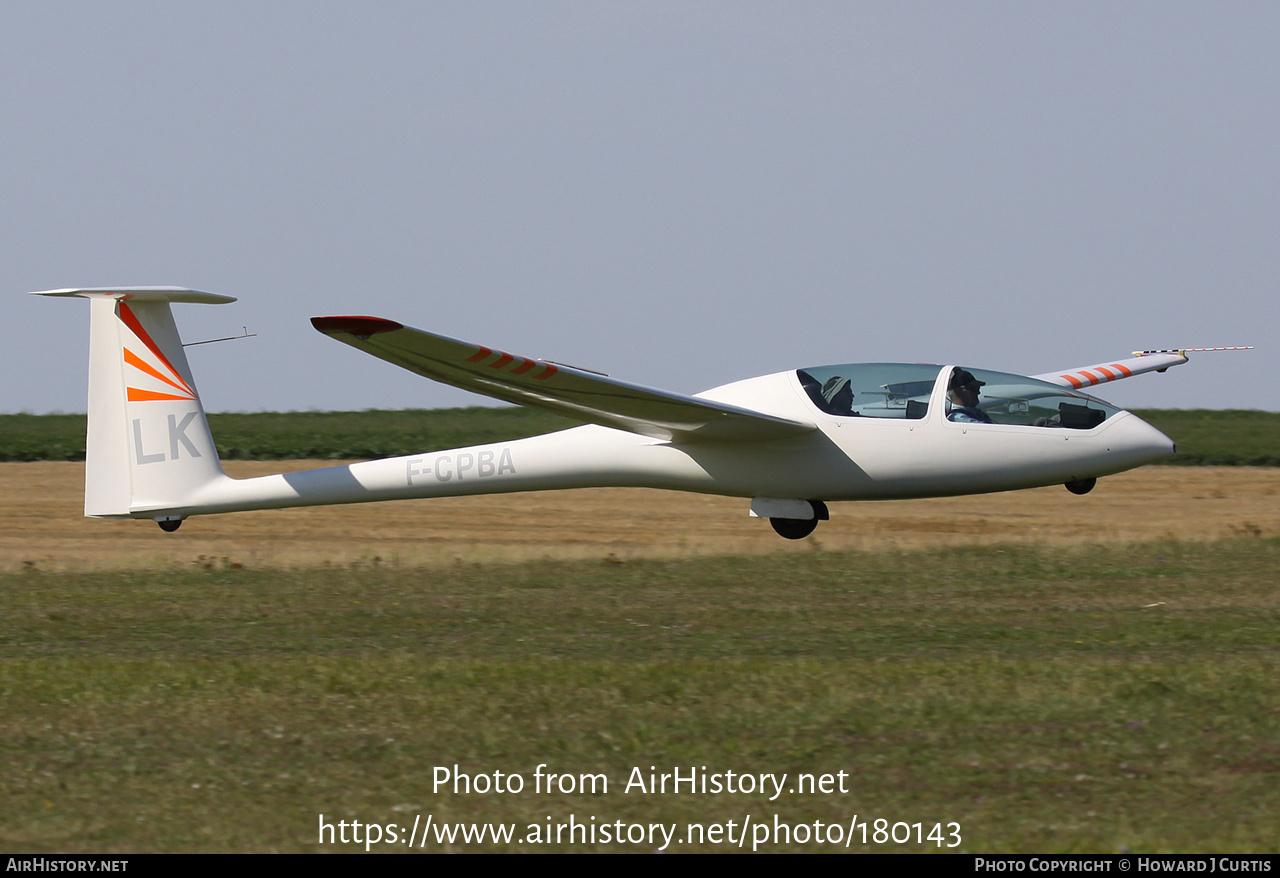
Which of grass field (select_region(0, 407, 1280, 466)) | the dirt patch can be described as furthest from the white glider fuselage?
grass field (select_region(0, 407, 1280, 466))

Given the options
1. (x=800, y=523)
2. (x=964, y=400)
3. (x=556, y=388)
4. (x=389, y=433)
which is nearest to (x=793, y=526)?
(x=800, y=523)

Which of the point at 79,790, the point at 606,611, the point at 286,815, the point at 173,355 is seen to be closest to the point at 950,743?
the point at 286,815

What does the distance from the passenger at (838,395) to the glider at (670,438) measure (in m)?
0.01

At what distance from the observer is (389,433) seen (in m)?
33.8

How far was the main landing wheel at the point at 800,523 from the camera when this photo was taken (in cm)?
1484

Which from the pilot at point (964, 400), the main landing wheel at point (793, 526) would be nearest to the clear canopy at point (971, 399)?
the pilot at point (964, 400)

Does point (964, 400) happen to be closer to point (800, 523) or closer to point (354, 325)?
point (800, 523)

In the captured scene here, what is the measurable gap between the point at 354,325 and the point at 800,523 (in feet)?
19.7

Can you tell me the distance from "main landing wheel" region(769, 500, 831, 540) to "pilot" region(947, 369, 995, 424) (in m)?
1.87

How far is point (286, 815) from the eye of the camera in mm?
7277

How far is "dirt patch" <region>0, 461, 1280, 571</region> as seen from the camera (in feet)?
62.8

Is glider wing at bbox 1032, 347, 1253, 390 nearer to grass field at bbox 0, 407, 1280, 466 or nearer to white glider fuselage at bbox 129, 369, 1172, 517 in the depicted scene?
white glider fuselage at bbox 129, 369, 1172, 517

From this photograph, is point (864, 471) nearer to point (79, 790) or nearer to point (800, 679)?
point (800, 679)

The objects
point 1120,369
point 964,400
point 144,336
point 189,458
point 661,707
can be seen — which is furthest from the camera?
point 1120,369
